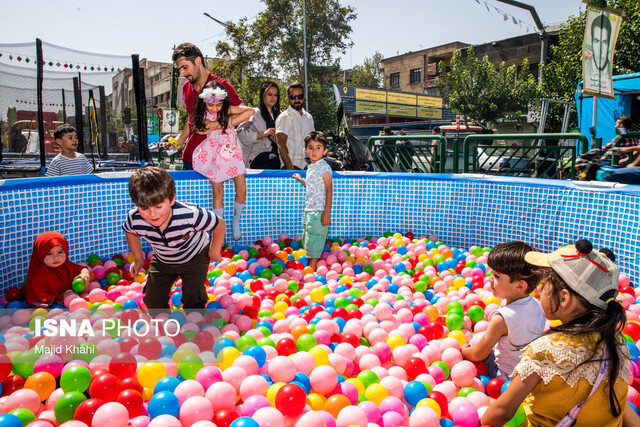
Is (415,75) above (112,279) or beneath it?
above

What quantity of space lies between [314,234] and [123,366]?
2.34 metres

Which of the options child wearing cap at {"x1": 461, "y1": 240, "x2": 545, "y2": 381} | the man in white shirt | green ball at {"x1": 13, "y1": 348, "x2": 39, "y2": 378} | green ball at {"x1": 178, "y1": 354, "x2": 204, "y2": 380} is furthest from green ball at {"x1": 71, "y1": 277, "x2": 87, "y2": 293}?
child wearing cap at {"x1": 461, "y1": 240, "x2": 545, "y2": 381}

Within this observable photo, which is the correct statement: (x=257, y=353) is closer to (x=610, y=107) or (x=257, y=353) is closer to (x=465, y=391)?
(x=465, y=391)

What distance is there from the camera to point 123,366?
222cm

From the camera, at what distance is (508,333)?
6.93 feet

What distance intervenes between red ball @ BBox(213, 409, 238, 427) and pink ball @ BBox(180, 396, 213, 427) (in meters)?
0.04

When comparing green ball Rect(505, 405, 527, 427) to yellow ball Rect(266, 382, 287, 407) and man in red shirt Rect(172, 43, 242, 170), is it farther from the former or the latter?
man in red shirt Rect(172, 43, 242, 170)

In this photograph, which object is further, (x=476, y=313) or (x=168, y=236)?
(x=476, y=313)

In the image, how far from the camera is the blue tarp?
345 inches

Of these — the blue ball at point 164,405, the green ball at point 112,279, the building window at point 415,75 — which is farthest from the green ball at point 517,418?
the building window at point 415,75

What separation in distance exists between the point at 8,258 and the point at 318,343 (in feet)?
8.13

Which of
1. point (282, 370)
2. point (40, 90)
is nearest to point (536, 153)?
point (282, 370)

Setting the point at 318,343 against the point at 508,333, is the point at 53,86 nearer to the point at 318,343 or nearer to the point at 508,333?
the point at 318,343

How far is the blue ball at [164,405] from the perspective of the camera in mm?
1869
